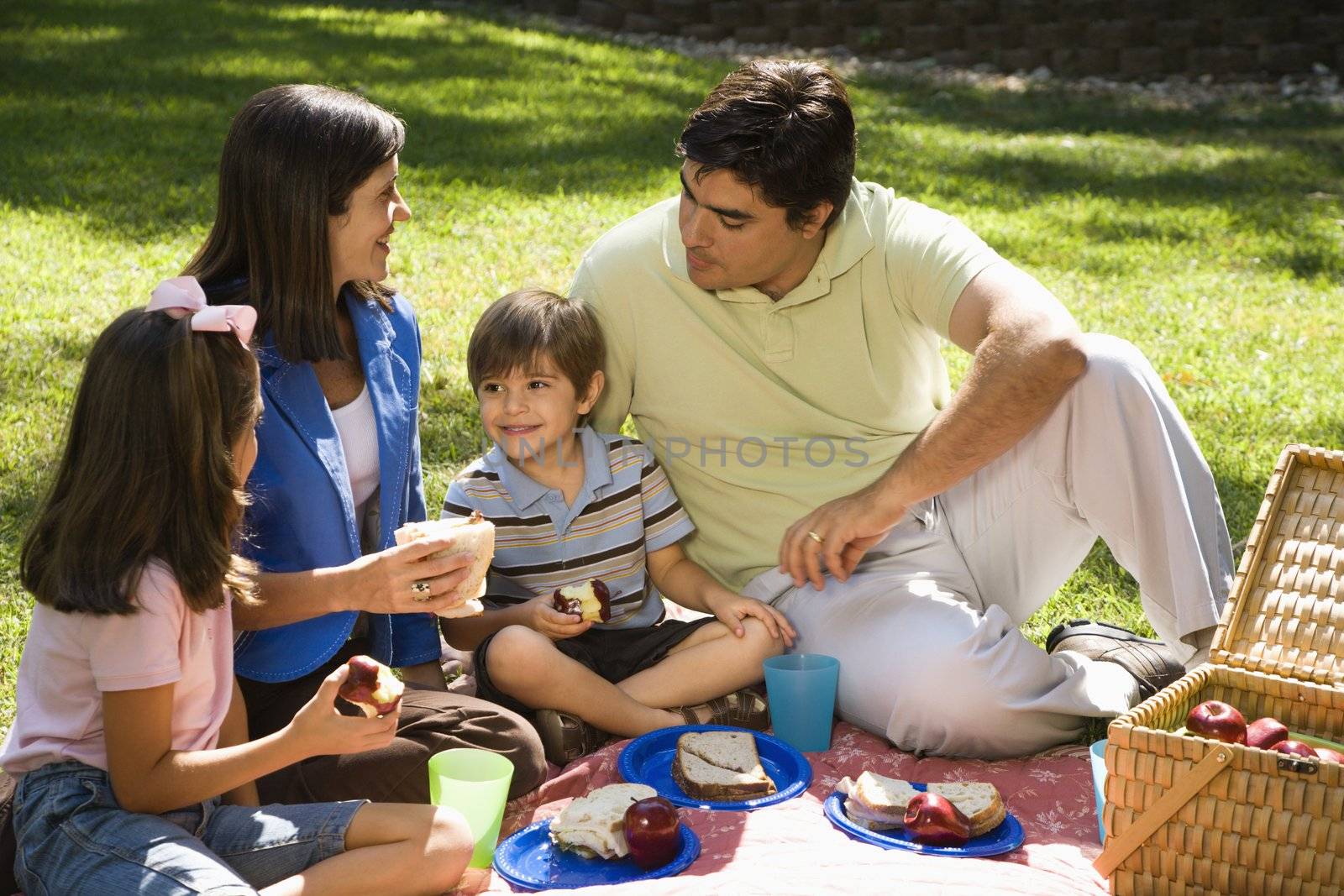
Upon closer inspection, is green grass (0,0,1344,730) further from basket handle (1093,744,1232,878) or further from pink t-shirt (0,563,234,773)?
basket handle (1093,744,1232,878)

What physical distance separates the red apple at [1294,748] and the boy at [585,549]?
1223mm

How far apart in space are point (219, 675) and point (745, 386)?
1.56m

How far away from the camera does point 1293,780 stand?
2.51m

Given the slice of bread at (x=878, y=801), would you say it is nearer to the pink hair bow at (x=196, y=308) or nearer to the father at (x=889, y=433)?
the father at (x=889, y=433)

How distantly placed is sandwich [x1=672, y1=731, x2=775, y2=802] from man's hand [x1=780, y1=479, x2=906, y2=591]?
0.44 m

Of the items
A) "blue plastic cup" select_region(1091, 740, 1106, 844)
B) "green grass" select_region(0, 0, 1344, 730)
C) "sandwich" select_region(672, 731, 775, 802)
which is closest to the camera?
"blue plastic cup" select_region(1091, 740, 1106, 844)

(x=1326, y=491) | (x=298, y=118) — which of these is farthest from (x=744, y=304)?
(x=1326, y=491)

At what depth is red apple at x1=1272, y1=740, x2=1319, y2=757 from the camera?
8.66 ft

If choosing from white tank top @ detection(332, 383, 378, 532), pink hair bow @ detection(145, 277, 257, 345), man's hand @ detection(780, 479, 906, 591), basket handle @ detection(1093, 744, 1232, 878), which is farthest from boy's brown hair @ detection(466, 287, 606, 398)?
basket handle @ detection(1093, 744, 1232, 878)

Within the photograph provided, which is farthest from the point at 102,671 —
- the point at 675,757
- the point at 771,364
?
the point at 771,364

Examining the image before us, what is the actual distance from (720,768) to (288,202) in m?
1.56

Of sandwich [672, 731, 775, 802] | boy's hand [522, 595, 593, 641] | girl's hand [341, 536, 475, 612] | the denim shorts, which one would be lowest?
sandwich [672, 731, 775, 802]

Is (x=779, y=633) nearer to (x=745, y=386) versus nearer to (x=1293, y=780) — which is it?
(x=745, y=386)

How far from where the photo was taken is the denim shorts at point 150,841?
2357 millimetres
